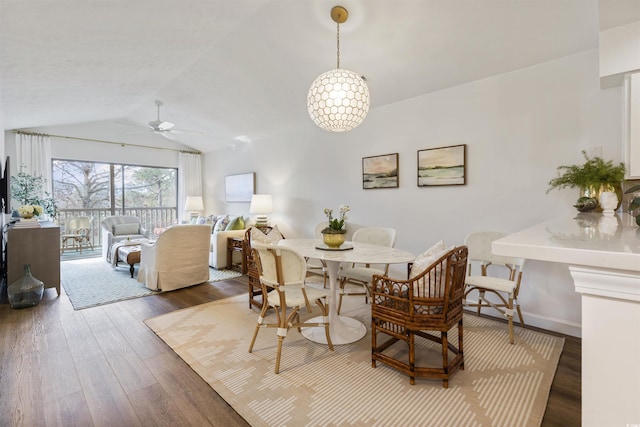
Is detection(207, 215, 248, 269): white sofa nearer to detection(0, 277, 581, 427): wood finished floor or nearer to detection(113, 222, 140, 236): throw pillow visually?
detection(0, 277, 581, 427): wood finished floor

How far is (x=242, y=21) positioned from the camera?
2990mm

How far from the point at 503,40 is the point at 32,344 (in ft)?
15.5

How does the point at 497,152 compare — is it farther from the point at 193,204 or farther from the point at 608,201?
the point at 193,204

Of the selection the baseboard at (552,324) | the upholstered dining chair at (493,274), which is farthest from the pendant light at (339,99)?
the baseboard at (552,324)

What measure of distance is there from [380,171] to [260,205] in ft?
7.56

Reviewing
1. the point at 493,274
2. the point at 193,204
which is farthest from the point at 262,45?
the point at 193,204

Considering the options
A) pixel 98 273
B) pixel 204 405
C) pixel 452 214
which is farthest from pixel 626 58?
pixel 98 273

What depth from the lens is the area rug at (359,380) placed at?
169cm

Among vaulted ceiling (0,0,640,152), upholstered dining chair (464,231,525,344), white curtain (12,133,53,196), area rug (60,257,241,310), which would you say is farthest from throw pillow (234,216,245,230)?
upholstered dining chair (464,231,525,344)

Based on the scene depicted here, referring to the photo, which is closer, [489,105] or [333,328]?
[333,328]

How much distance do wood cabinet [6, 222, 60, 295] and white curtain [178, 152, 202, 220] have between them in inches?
147

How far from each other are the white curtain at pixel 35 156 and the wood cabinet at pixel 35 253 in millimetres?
2603

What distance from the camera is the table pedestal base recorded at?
2564mm

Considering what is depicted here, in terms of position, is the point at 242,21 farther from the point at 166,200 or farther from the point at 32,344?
the point at 166,200
